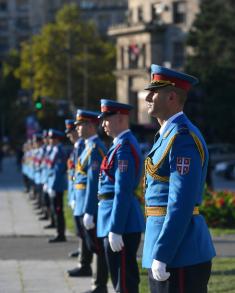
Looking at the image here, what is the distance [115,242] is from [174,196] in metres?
2.11

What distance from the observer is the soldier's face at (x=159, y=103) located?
21.5 feet

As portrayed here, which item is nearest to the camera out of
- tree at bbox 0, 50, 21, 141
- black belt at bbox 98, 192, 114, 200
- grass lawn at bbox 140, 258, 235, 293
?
black belt at bbox 98, 192, 114, 200

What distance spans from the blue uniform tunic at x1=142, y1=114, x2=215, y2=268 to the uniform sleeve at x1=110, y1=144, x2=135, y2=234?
74.5 inches

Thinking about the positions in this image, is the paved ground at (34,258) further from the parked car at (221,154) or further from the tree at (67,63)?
the tree at (67,63)

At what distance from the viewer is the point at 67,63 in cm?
8719

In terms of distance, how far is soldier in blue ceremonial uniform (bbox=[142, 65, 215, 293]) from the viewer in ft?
20.7

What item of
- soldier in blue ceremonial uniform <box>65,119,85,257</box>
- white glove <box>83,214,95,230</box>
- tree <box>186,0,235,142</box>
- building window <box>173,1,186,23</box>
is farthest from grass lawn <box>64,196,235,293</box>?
building window <box>173,1,186,23</box>

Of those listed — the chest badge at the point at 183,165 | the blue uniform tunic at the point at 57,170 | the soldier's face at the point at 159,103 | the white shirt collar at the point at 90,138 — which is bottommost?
the blue uniform tunic at the point at 57,170

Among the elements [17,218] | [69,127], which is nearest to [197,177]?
[69,127]

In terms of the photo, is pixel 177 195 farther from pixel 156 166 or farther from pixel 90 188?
pixel 90 188

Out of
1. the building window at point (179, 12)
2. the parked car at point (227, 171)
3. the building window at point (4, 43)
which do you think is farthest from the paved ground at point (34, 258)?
the building window at point (4, 43)

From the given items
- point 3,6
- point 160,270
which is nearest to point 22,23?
point 3,6

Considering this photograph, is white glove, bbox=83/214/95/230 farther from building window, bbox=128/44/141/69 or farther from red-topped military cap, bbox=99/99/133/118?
building window, bbox=128/44/141/69

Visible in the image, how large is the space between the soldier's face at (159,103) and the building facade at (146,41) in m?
75.1
